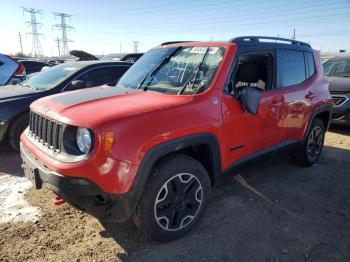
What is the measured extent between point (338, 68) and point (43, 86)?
7.33 metres

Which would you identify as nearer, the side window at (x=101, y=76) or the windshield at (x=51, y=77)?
the windshield at (x=51, y=77)

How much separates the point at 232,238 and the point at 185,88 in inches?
61.5

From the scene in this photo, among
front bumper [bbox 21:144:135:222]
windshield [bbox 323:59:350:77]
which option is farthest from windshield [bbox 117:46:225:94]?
windshield [bbox 323:59:350:77]

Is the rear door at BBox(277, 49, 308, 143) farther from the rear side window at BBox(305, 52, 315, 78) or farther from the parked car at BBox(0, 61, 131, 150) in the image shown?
the parked car at BBox(0, 61, 131, 150)

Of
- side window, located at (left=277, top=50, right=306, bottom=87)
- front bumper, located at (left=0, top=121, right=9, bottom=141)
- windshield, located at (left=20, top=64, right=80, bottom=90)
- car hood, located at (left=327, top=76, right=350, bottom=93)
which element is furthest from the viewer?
car hood, located at (left=327, top=76, right=350, bottom=93)

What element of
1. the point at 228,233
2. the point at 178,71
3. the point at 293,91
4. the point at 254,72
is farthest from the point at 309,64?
the point at 228,233

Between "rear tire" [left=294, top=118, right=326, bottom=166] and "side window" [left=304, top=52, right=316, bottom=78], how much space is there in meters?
0.75

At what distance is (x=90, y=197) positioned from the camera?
8.43 ft

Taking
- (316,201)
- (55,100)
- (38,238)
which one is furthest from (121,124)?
(316,201)

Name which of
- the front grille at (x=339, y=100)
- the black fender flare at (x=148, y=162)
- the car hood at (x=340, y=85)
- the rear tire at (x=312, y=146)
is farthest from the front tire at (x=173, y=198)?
the car hood at (x=340, y=85)

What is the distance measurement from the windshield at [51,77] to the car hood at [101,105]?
258 centimetres

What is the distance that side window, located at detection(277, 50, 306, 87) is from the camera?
4078 millimetres

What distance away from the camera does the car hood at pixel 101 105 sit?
8.57ft

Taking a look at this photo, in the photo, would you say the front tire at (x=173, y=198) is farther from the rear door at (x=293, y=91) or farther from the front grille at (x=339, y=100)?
the front grille at (x=339, y=100)
